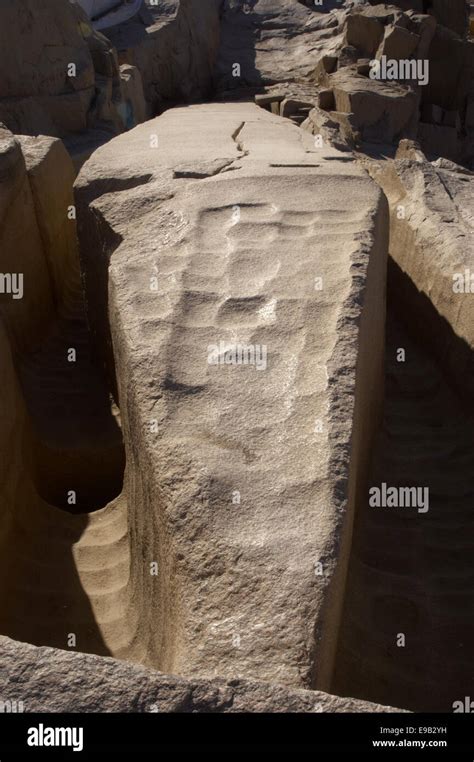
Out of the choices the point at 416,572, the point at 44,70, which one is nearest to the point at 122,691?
the point at 416,572

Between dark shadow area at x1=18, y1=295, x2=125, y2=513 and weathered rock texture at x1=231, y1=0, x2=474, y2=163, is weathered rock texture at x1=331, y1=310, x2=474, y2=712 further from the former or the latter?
weathered rock texture at x1=231, y1=0, x2=474, y2=163

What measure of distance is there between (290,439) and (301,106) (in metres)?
7.04

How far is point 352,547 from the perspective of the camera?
2582 mm

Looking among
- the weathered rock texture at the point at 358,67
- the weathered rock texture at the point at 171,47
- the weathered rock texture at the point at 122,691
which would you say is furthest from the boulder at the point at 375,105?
the weathered rock texture at the point at 122,691

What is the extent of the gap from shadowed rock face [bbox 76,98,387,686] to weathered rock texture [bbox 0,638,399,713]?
11.5 inches

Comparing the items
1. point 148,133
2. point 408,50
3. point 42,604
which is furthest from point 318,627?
point 408,50

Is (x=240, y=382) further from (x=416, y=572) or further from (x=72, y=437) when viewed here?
(x=72, y=437)

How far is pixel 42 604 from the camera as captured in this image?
2484 mm

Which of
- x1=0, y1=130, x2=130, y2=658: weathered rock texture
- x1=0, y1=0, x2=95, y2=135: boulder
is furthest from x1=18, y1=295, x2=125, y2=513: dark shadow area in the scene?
x1=0, y1=0, x2=95, y2=135: boulder

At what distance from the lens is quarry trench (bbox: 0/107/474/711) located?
2.34 metres

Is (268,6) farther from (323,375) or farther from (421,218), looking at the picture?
(323,375)

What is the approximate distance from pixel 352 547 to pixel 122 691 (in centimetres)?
138

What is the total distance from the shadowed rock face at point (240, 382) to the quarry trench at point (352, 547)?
0.73 feet

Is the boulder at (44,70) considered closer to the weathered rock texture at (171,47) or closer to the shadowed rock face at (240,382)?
the weathered rock texture at (171,47)
